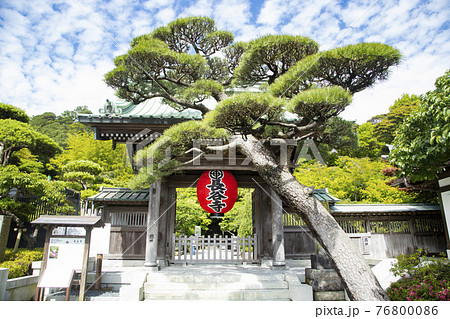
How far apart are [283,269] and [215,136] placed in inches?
169

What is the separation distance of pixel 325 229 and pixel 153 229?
16.0 feet

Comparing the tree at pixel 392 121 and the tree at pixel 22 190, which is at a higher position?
the tree at pixel 392 121

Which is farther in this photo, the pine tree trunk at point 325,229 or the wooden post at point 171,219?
the wooden post at point 171,219

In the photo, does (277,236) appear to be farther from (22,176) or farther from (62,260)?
(22,176)

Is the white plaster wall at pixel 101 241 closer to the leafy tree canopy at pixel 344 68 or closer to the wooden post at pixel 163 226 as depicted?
the wooden post at pixel 163 226

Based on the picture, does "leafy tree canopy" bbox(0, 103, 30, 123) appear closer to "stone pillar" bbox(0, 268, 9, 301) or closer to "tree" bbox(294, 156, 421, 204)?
"stone pillar" bbox(0, 268, 9, 301)

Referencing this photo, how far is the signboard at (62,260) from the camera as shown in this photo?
5.24 m

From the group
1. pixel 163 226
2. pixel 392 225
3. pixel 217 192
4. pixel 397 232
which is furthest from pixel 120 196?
pixel 397 232

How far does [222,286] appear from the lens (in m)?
6.06

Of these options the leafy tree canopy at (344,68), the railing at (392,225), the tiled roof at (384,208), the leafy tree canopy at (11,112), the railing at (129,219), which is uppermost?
the leafy tree canopy at (11,112)

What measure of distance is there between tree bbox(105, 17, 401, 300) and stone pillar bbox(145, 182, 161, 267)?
161cm

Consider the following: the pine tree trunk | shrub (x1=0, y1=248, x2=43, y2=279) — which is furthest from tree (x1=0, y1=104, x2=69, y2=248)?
the pine tree trunk

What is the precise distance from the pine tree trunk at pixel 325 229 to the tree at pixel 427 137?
69.1 inches

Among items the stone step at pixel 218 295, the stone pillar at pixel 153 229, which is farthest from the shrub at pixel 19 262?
the stone step at pixel 218 295
